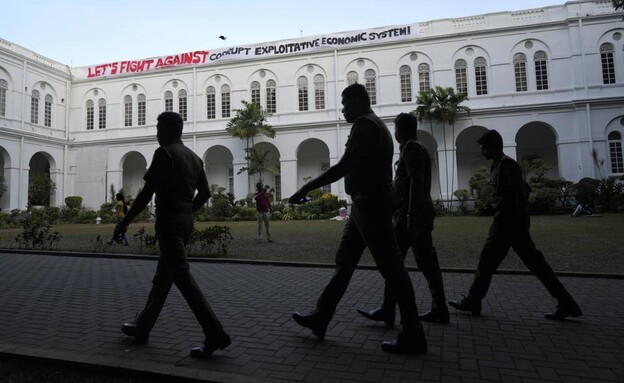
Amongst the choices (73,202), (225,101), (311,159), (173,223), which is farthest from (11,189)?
(173,223)

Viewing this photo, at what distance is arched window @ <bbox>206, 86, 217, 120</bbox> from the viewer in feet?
106

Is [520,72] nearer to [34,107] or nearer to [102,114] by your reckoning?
[102,114]

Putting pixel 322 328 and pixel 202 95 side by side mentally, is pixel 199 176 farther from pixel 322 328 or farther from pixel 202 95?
pixel 202 95

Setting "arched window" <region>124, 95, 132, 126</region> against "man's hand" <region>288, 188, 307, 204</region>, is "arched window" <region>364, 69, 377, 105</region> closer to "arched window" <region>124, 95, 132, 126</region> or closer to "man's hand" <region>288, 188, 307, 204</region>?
"arched window" <region>124, 95, 132, 126</region>

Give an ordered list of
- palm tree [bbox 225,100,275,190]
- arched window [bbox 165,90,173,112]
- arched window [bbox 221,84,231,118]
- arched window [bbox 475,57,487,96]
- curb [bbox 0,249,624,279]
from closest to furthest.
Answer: curb [bbox 0,249,624,279]
arched window [bbox 475,57,487,96]
palm tree [bbox 225,100,275,190]
arched window [bbox 221,84,231,118]
arched window [bbox 165,90,173,112]

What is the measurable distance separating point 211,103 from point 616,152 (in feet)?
94.2

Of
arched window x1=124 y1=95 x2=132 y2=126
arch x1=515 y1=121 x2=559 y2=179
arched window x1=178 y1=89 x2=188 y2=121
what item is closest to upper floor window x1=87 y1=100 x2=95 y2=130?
arched window x1=124 y1=95 x2=132 y2=126

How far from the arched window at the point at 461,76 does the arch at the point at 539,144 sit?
4.91 meters

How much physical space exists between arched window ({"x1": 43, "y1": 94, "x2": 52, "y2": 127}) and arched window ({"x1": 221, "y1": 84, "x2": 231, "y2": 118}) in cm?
1456

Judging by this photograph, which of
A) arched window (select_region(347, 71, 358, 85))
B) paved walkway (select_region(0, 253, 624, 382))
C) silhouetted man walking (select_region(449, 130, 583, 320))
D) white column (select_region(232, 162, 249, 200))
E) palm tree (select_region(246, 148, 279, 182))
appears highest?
arched window (select_region(347, 71, 358, 85))

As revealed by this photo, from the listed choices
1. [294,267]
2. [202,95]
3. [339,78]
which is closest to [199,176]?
[294,267]

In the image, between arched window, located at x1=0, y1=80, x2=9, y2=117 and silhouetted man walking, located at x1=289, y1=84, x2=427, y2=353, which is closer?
silhouetted man walking, located at x1=289, y1=84, x2=427, y2=353

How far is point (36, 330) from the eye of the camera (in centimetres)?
416

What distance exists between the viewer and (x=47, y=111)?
32.9 metres
